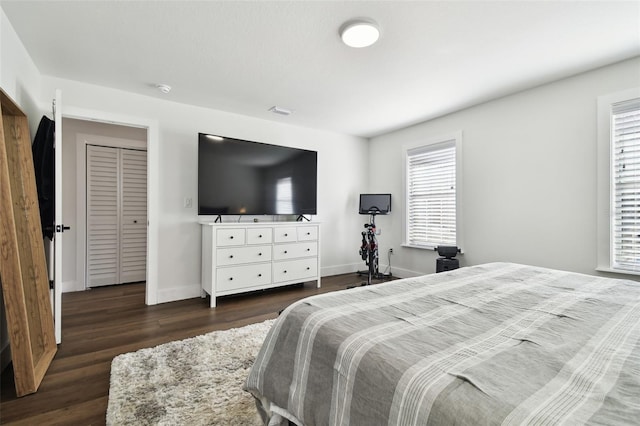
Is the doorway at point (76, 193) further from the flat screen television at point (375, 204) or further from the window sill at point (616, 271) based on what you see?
the window sill at point (616, 271)

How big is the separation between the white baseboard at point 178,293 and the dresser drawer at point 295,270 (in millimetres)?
991

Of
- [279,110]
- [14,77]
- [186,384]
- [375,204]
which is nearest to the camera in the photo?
[186,384]

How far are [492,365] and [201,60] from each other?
290cm

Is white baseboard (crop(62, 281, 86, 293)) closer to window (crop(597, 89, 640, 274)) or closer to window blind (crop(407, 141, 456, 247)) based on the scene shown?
window blind (crop(407, 141, 456, 247))

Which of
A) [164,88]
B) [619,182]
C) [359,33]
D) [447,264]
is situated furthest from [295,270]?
[619,182]

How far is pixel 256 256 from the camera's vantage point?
345 centimetres

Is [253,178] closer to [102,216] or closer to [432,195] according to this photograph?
[102,216]

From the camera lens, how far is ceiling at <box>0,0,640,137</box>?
6.11ft

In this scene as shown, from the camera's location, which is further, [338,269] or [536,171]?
[338,269]

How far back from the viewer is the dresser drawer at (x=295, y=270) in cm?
363

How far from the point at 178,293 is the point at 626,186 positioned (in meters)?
4.67

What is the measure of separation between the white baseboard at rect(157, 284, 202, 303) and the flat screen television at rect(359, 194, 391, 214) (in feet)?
8.81

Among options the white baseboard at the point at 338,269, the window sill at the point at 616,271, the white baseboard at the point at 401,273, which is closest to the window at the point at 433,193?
the white baseboard at the point at 401,273

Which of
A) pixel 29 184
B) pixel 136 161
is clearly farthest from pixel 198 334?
pixel 136 161
